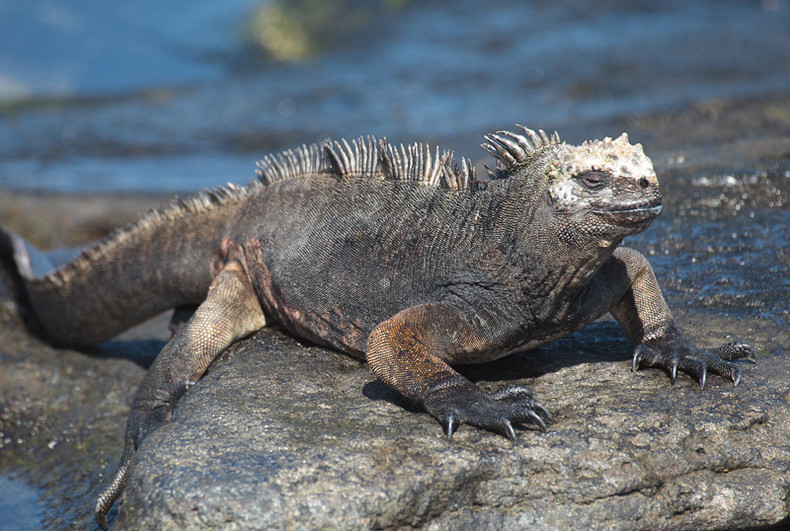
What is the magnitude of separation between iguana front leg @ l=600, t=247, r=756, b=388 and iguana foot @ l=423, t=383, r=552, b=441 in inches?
28.5

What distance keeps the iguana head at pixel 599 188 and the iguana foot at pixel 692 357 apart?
26.5 inches

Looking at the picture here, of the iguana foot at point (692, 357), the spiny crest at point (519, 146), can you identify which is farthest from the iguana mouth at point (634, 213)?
the iguana foot at point (692, 357)

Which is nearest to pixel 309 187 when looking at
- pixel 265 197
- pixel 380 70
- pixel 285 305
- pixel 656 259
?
pixel 265 197

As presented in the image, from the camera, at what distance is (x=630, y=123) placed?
10.1 m

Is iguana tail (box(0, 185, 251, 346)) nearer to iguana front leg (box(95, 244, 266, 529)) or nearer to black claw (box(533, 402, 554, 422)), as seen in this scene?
iguana front leg (box(95, 244, 266, 529))

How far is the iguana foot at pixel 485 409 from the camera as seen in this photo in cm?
332

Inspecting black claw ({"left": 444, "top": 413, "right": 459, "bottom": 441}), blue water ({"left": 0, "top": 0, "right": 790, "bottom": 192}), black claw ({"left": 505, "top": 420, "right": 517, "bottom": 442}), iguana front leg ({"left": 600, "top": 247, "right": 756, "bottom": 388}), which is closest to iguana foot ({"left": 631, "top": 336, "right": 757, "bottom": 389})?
iguana front leg ({"left": 600, "top": 247, "right": 756, "bottom": 388})

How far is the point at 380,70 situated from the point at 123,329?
11519 mm

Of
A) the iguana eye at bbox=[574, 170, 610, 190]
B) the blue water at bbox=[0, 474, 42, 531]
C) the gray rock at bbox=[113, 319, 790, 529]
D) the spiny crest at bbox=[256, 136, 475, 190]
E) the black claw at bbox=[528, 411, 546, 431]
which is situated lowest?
the blue water at bbox=[0, 474, 42, 531]

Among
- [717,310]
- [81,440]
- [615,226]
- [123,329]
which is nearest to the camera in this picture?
[615,226]

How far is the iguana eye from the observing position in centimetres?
343

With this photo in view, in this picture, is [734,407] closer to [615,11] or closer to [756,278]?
[756,278]

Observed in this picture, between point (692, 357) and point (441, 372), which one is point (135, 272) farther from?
point (692, 357)

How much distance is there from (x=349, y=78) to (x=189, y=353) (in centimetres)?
1264
